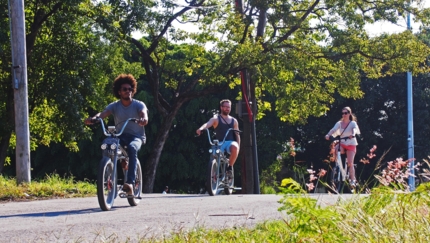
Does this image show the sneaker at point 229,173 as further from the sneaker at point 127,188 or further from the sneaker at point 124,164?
the sneaker at point 127,188

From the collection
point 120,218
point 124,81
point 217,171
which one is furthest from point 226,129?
point 120,218

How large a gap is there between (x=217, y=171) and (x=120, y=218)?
18.4 feet

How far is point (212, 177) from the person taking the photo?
1391cm

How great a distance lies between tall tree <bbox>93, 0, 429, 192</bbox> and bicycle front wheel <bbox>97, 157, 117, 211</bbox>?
1382cm

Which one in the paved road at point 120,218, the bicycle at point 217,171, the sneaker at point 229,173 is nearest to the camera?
the paved road at point 120,218

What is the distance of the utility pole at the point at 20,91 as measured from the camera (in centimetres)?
1606

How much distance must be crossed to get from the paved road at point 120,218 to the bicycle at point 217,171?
2.03m

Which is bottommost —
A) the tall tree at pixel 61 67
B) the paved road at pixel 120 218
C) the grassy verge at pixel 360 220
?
the paved road at pixel 120 218

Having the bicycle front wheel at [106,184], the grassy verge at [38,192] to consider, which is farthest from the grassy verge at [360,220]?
the grassy verge at [38,192]

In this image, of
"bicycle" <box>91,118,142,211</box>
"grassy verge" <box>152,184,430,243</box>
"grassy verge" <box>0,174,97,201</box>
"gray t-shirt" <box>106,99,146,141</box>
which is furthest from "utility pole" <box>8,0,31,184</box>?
"grassy verge" <box>152,184,430,243</box>

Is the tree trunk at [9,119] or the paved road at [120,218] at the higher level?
the tree trunk at [9,119]

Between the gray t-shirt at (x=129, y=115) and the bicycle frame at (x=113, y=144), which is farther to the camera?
the gray t-shirt at (x=129, y=115)

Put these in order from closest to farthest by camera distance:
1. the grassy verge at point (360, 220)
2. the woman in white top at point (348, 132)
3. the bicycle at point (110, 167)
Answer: the grassy verge at point (360, 220), the bicycle at point (110, 167), the woman in white top at point (348, 132)

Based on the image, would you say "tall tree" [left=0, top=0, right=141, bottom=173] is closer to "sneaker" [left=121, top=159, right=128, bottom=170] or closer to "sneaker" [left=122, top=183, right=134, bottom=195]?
"sneaker" [left=121, top=159, right=128, bottom=170]
